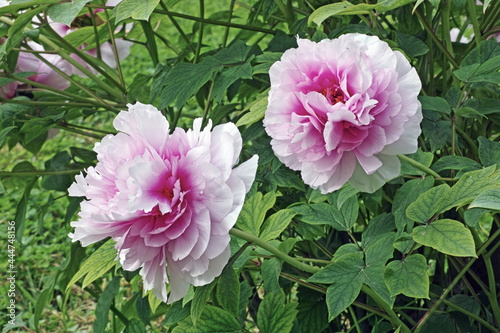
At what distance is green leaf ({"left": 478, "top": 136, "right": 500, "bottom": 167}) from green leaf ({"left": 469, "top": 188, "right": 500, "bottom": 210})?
0.75 ft

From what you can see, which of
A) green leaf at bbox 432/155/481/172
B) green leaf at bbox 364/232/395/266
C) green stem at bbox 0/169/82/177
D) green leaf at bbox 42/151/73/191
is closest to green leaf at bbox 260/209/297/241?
green leaf at bbox 364/232/395/266

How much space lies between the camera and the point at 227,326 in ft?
2.62

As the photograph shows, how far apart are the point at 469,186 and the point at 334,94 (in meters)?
0.17

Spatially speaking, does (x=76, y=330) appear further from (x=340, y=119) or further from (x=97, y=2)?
(x=340, y=119)

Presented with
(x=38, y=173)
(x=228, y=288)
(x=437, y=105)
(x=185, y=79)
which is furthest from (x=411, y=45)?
(x=38, y=173)

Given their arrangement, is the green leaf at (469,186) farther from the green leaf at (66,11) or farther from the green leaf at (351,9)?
the green leaf at (66,11)

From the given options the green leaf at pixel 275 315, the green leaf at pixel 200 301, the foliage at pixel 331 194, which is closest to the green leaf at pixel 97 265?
the foliage at pixel 331 194

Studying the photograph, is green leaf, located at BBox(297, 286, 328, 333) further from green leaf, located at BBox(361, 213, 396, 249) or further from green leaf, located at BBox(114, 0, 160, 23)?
green leaf, located at BBox(114, 0, 160, 23)

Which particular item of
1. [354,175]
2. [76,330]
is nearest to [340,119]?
[354,175]

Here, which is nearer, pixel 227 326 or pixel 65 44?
pixel 227 326

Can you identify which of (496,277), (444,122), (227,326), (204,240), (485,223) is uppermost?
(204,240)

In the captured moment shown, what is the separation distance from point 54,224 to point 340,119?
212 centimetres

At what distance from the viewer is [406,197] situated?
769mm

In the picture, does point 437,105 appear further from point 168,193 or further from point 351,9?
point 168,193
